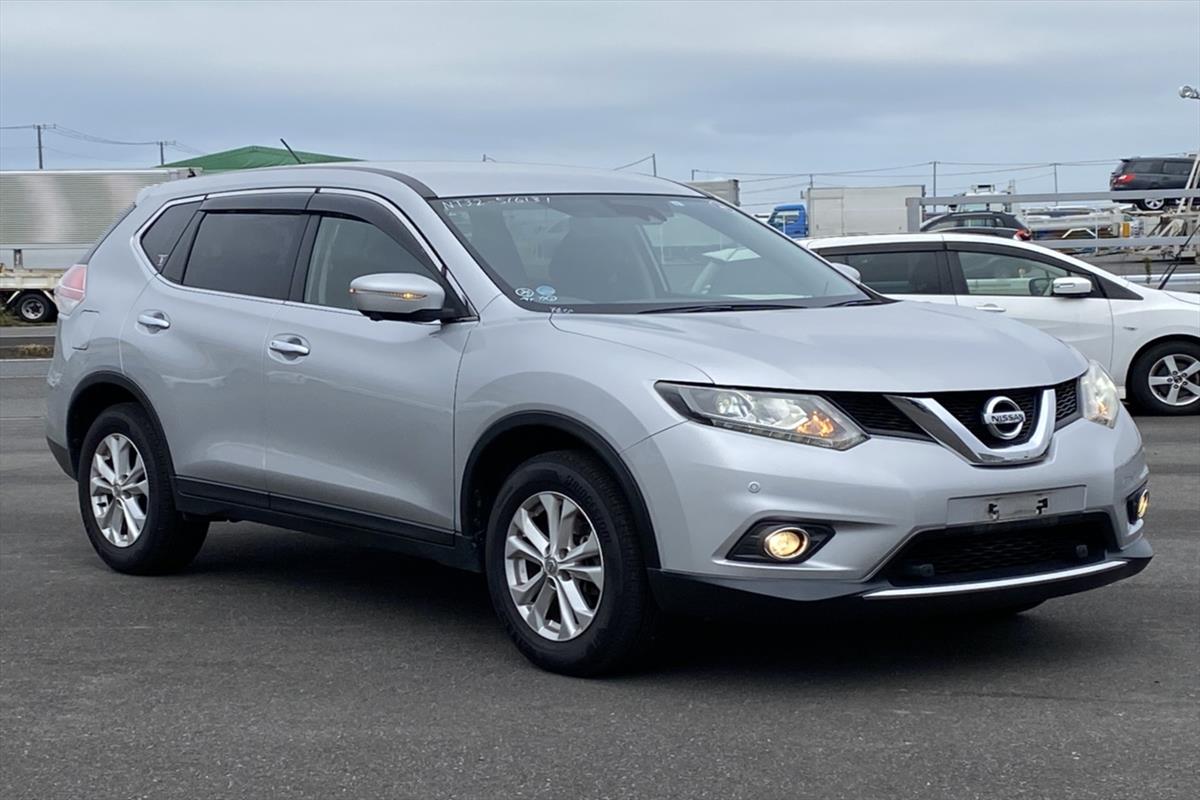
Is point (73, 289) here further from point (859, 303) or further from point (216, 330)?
point (859, 303)

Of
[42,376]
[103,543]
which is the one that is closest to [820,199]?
[42,376]

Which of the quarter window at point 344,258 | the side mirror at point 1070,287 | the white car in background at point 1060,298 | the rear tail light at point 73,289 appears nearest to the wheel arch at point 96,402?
the rear tail light at point 73,289

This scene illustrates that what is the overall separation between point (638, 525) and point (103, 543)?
3334mm

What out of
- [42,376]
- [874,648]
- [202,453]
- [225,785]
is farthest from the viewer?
[42,376]

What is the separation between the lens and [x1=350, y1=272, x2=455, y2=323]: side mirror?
19.5 ft

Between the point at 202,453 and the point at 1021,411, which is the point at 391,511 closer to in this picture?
the point at 202,453

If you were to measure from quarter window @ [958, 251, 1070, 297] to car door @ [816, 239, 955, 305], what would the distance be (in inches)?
7.8

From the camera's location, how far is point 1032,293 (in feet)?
46.9

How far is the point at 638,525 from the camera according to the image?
5.38m

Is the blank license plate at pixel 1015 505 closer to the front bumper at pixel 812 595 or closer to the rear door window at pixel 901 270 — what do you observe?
the front bumper at pixel 812 595

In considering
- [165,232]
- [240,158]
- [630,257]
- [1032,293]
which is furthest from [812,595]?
[240,158]

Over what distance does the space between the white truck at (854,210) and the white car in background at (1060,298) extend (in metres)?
34.0

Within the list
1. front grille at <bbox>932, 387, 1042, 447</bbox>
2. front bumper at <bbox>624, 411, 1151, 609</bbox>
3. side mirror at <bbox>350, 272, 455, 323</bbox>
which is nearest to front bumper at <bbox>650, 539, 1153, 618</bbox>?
front bumper at <bbox>624, 411, 1151, 609</bbox>

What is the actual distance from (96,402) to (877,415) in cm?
410
